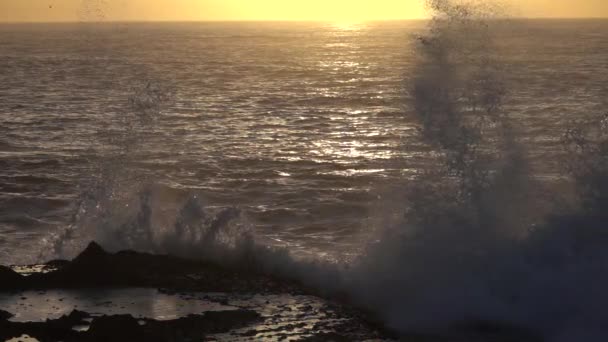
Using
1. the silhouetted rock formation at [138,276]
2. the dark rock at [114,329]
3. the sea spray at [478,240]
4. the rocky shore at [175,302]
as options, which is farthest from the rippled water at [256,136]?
the dark rock at [114,329]

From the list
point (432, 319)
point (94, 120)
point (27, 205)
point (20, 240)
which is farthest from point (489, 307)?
point (94, 120)

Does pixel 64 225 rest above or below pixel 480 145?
below

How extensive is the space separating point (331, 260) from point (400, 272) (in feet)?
5.90

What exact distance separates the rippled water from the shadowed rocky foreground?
3080 millimetres

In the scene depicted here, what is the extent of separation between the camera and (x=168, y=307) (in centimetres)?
1467

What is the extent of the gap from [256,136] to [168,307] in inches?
911

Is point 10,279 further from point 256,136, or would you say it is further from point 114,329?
point 256,136

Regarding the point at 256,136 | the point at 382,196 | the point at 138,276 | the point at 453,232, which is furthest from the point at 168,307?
the point at 256,136

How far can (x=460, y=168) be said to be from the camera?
19.8m

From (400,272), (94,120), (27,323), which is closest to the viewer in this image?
(27,323)

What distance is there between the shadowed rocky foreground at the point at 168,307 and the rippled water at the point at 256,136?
121 inches

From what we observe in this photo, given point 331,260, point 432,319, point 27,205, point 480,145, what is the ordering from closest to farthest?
point 432,319
point 331,260
point 480,145
point 27,205

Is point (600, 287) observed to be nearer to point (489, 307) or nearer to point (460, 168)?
point (489, 307)

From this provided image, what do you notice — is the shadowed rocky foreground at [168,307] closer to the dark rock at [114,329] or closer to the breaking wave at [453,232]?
the dark rock at [114,329]
